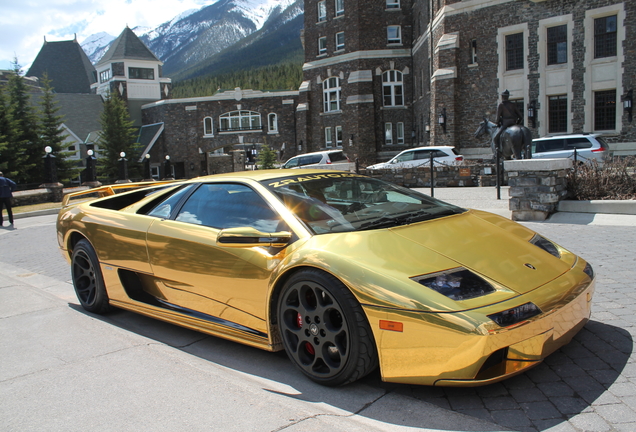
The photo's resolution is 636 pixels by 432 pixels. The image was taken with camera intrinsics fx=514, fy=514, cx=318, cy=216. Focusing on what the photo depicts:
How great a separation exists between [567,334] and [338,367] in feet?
4.55

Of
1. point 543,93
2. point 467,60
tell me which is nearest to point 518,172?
point 543,93

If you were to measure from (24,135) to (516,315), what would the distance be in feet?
156

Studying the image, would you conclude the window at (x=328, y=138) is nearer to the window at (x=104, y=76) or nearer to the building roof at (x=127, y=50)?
the building roof at (x=127, y=50)

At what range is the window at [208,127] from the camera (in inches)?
2299

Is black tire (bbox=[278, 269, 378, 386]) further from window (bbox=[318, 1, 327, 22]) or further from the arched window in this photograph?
the arched window

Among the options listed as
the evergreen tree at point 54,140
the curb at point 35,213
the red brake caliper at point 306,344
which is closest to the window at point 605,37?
the curb at point 35,213

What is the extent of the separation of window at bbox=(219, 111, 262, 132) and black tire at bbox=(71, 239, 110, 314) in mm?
52533

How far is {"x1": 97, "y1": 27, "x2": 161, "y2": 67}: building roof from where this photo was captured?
65.8 m

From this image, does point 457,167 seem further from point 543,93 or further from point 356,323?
point 356,323

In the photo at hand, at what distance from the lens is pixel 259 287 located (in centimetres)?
342

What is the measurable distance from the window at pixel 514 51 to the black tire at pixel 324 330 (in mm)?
30013

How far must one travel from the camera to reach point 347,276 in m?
2.95

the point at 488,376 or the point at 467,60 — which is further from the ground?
the point at 467,60

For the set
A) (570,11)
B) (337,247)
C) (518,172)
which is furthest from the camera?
(570,11)
